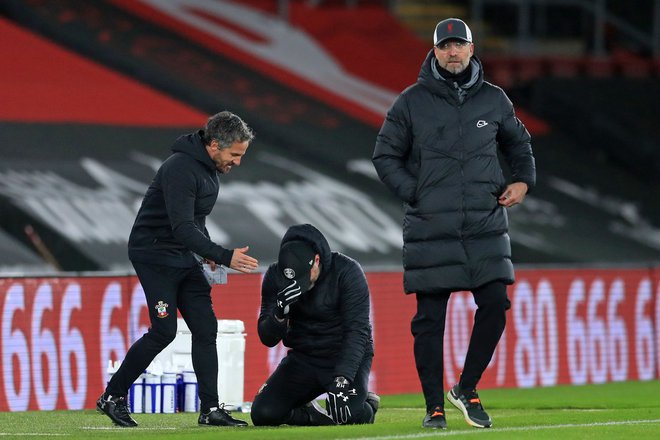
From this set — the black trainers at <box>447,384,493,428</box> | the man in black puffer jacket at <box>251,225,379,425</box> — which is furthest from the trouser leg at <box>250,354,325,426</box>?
the black trainers at <box>447,384,493,428</box>

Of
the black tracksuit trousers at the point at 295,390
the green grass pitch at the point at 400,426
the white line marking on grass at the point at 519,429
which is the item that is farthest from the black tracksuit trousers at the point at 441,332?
the black tracksuit trousers at the point at 295,390

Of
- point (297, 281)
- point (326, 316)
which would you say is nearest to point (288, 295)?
point (297, 281)

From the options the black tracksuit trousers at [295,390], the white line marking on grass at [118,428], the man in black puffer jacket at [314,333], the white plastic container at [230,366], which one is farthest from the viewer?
the white plastic container at [230,366]

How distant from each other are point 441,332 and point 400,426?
51 centimetres

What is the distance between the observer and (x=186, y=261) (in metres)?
9.31

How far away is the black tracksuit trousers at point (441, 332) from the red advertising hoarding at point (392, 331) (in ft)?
13.9

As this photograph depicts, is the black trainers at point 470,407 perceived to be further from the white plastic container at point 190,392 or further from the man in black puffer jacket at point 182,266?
the white plastic container at point 190,392

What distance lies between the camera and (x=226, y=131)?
30.0 ft

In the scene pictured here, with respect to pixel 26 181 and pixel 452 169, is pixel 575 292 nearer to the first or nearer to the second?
pixel 26 181

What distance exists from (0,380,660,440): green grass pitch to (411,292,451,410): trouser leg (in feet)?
0.64

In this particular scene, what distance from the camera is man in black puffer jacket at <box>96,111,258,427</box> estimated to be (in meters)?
9.18

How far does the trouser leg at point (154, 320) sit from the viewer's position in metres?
9.23

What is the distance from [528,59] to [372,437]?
19314 millimetres

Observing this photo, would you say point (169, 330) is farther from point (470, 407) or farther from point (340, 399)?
point (470, 407)
